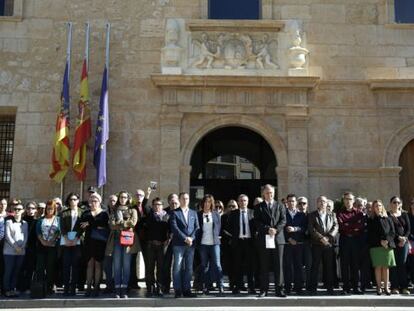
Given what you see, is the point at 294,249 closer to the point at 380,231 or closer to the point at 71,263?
the point at 380,231

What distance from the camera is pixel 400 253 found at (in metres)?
9.27

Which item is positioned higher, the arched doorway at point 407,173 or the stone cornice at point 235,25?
the stone cornice at point 235,25

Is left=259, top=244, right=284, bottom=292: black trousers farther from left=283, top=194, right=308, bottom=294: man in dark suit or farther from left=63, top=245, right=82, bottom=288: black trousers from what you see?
left=63, top=245, right=82, bottom=288: black trousers

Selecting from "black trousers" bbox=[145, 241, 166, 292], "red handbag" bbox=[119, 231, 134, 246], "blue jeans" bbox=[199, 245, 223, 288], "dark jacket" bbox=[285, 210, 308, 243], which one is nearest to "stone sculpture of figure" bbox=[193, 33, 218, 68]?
"dark jacket" bbox=[285, 210, 308, 243]

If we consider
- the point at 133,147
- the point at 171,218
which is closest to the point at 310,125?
the point at 133,147

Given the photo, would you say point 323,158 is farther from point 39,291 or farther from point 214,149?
point 39,291

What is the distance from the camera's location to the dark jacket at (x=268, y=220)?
8.75 metres

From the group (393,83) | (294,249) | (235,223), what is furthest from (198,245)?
(393,83)

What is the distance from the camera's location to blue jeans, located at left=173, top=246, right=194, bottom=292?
8.60 meters

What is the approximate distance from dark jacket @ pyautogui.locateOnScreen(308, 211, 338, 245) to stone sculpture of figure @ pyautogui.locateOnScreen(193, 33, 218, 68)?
17.4 ft

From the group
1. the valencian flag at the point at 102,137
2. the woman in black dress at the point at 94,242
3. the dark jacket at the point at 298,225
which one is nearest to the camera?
the woman in black dress at the point at 94,242

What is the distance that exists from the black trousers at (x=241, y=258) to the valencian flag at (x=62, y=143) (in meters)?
4.92

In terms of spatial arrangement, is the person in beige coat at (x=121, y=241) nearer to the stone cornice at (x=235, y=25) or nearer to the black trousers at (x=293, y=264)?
the black trousers at (x=293, y=264)

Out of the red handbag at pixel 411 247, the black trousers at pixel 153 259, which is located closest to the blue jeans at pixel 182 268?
the black trousers at pixel 153 259
